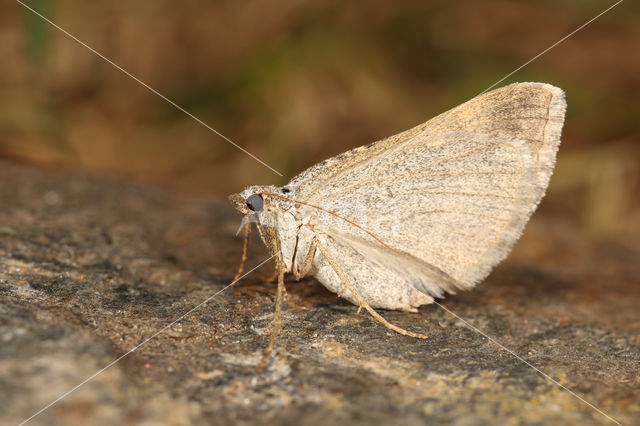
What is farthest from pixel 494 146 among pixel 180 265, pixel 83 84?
pixel 83 84

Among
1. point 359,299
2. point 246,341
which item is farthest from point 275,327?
point 359,299

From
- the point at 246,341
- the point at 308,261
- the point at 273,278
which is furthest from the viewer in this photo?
the point at 273,278

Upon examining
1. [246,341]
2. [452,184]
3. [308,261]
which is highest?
[452,184]

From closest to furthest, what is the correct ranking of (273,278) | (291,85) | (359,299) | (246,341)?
(246,341)
(359,299)
(273,278)
(291,85)

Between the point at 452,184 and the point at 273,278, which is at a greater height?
the point at 452,184

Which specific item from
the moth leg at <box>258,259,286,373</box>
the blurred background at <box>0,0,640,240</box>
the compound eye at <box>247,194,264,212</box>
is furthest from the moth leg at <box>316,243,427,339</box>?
the blurred background at <box>0,0,640,240</box>

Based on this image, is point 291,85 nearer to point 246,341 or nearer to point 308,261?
point 308,261

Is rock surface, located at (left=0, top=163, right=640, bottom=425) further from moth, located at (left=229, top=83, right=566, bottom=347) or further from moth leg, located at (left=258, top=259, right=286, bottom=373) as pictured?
moth, located at (left=229, top=83, right=566, bottom=347)

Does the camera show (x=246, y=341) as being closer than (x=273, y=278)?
Yes
